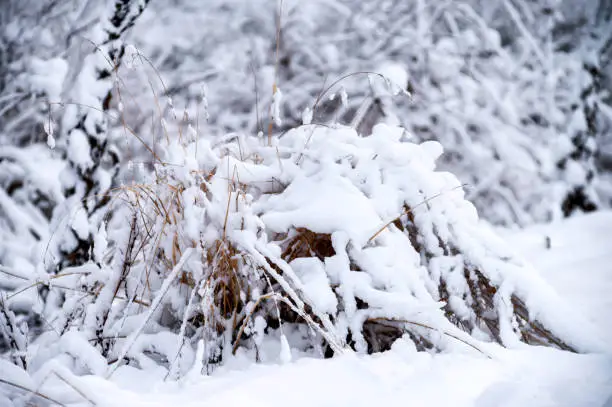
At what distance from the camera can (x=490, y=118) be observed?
3828 millimetres

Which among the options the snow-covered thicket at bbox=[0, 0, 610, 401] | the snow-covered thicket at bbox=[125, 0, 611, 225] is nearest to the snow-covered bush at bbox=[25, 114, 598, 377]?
the snow-covered thicket at bbox=[0, 0, 610, 401]

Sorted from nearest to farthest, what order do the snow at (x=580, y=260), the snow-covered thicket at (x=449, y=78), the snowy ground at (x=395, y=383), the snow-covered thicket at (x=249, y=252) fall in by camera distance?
1. the snowy ground at (x=395, y=383)
2. the snow-covered thicket at (x=249, y=252)
3. the snow at (x=580, y=260)
4. the snow-covered thicket at (x=449, y=78)

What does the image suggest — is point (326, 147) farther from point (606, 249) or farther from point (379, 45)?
point (379, 45)

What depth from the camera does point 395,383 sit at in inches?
35.5

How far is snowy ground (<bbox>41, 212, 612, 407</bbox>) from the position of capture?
81 cm

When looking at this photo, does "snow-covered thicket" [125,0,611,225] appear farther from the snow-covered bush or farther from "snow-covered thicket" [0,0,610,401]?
the snow-covered bush

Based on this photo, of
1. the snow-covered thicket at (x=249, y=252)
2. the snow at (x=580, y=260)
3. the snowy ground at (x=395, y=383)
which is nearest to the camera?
the snowy ground at (x=395, y=383)

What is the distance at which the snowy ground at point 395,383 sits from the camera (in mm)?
812

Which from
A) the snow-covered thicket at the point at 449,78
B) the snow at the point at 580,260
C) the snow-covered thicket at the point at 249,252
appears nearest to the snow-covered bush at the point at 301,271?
the snow-covered thicket at the point at 249,252

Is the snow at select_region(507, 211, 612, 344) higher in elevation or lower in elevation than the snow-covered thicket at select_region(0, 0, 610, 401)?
lower

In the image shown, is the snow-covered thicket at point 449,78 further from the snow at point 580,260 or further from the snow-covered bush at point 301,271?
the snow-covered bush at point 301,271

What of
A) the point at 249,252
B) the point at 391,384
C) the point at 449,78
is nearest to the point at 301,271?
the point at 249,252

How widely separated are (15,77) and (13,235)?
1.06 m

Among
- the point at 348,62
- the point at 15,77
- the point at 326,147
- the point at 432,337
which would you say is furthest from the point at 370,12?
the point at 432,337
